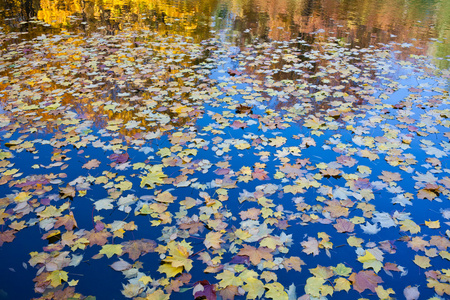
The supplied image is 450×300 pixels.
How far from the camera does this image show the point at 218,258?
3.07m

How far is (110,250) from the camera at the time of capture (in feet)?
10.3

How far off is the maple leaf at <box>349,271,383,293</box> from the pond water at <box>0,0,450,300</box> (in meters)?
0.02

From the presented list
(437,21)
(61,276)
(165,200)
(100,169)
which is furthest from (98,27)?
(437,21)

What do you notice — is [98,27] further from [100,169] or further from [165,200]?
[165,200]

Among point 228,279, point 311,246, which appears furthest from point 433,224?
point 228,279

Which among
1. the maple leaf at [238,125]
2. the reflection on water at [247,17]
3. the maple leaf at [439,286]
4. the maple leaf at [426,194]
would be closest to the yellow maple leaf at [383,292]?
the maple leaf at [439,286]

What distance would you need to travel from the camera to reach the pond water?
2.94 m

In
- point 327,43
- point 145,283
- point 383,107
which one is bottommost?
point 145,283

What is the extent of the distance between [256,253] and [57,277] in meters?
1.86

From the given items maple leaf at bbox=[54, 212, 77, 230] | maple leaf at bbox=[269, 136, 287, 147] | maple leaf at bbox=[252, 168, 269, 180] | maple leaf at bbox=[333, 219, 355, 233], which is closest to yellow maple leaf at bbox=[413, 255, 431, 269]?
maple leaf at bbox=[333, 219, 355, 233]

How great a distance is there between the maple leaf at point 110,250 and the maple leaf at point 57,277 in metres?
0.37

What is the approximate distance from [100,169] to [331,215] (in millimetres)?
3063

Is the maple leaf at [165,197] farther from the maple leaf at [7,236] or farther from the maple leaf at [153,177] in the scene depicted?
the maple leaf at [7,236]

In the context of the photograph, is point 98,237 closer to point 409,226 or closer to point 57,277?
point 57,277
